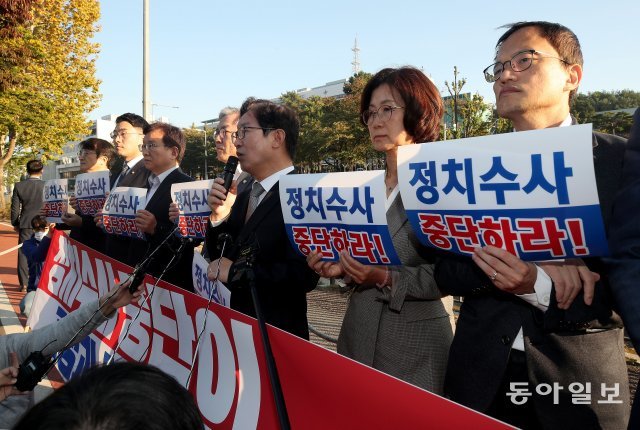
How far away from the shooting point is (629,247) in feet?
3.67

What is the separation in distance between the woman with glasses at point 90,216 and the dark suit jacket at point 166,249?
1228 millimetres

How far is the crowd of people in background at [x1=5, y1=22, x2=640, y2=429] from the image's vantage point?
1.60 m

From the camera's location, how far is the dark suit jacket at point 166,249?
364 centimetres

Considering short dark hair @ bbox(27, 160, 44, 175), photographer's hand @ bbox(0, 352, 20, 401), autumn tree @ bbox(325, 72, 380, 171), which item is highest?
autumn tree @ bbox(325, 72, 380, 171)

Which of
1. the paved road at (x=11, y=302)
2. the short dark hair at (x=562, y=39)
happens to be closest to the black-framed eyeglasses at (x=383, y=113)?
the short dark hair at (x=562, y=39)

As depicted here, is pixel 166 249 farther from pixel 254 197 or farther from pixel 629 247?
pixel 629 247

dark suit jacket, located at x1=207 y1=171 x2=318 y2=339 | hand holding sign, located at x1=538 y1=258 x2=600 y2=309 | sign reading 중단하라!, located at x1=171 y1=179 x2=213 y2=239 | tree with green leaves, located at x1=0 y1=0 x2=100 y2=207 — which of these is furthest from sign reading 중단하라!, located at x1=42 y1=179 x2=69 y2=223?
tree with green leaves, located at x1=0 y1=0 x2=100 y2=207

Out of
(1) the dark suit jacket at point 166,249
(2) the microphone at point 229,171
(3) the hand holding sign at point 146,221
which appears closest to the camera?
(2) the microphone at point 229,171

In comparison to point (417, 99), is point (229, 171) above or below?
below

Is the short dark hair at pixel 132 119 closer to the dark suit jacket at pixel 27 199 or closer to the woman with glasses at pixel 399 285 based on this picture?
the woman with glasses at pixel 399 285

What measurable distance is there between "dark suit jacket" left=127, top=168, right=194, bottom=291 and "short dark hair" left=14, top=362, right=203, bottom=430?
2.76 meters

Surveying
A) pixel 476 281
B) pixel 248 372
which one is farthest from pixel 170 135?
pixel 476 281

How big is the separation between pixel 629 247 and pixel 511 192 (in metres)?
0.44

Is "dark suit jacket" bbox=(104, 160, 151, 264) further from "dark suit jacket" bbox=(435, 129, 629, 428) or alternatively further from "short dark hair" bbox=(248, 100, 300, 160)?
"dark suit jacket" bbox=(435, 129, 629, 428)
